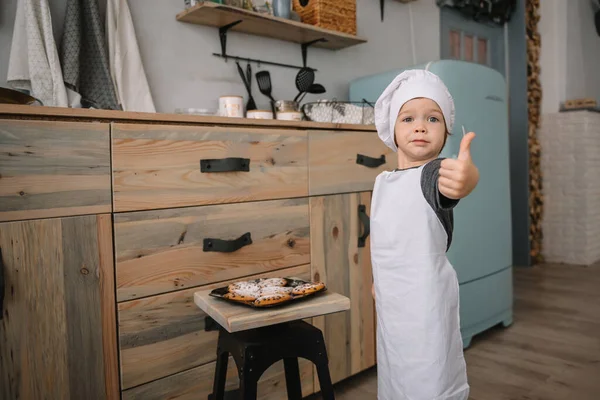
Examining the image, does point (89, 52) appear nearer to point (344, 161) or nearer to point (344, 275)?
point (344, 161)

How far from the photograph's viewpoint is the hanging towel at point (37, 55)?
5.16ft

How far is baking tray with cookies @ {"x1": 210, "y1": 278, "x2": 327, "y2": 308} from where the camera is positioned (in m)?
1.15

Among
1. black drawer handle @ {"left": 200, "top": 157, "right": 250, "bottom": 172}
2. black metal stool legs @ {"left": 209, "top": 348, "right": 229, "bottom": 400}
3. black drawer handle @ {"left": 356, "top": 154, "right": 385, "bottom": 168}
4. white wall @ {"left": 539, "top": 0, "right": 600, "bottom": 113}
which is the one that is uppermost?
white wall @ {"left": 539, "top": 0, "right": 600, "bottom": 113}

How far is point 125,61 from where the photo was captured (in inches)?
72.9

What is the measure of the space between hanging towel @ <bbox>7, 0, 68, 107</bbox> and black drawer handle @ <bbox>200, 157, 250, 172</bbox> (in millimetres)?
569

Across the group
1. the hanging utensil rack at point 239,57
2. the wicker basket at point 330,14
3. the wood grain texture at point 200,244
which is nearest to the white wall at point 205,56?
the hanging utensil rack at point 239,57

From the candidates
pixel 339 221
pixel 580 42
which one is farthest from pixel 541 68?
pixel 339 221

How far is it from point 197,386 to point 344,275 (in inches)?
28.0

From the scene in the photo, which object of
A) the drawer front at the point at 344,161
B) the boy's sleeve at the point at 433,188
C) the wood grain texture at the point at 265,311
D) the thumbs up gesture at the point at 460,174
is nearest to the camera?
the thumbs up gesture at the point at 460,174

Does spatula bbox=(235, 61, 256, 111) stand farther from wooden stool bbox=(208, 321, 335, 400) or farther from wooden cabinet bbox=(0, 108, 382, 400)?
wooden stool bbox=(208, 321, 335, 400)

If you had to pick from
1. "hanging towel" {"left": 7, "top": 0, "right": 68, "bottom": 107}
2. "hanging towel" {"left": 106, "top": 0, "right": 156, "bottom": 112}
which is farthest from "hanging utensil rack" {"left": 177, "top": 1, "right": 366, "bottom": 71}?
"hanging towel" {"left": 7, "top": 0, "right": 68, "bottom": 107}

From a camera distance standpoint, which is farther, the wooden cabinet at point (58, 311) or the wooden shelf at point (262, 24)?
the wooden shelf at point (262, 24)

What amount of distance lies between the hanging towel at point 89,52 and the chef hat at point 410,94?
1075 mm

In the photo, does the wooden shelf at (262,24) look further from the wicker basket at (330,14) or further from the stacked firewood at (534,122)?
the stacked firewood at (534,122)
